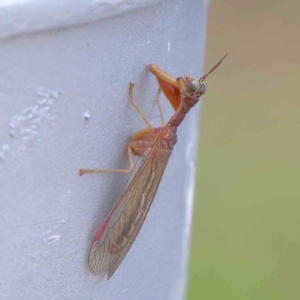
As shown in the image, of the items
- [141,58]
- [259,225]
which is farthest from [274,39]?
[141,58]

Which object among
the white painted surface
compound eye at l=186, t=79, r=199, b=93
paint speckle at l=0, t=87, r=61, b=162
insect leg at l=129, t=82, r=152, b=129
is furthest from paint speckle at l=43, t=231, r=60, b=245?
compound eye at l=186, t=79, r=199, b=93

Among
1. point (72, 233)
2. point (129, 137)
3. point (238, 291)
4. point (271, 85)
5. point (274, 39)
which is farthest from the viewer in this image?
point (274, 39)

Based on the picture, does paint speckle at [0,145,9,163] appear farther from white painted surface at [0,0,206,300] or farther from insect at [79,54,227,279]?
insect at [79,54,227,279]

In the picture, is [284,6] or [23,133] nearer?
[23,133]

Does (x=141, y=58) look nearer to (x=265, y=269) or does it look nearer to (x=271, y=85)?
(x=265, y=269)

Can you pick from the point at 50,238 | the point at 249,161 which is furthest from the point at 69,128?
the point at 249,161

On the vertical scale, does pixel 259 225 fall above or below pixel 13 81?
below

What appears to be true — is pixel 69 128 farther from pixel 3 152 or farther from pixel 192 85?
pixel 192 85

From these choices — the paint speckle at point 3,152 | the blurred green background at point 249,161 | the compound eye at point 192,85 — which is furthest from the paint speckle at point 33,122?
the blurred green background at point 249,161
